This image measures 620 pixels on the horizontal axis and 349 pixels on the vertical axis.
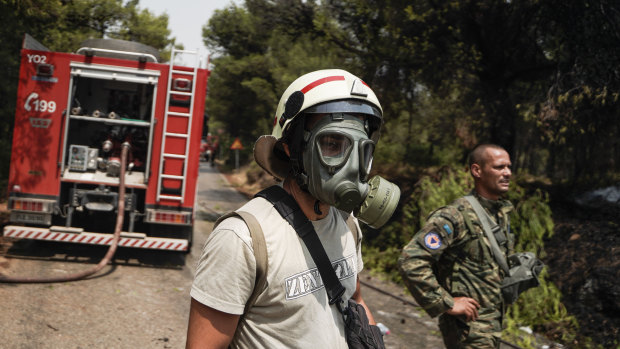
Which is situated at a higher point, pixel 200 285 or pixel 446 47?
pixel 446 47

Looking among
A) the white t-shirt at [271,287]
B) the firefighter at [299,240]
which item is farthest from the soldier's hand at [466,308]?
the white t-shirt at [271,287]

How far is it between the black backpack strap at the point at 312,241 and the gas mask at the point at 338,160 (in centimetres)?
9

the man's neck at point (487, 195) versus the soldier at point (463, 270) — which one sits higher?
the man's neck at point (487, 195)

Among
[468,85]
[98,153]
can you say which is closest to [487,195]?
[98,153]

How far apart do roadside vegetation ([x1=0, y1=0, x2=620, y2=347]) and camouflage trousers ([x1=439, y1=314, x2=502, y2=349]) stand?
2.87 m

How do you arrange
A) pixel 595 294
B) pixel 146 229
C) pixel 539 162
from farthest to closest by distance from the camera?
pixel 539 162 < pixel 146 229 < pixel 595 294

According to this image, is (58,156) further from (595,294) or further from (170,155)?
(595,294)

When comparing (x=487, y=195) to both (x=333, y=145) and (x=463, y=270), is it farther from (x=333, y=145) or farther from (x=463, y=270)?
(x=333, y=145)

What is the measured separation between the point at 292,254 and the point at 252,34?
92.7 feet

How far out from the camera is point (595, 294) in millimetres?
6324

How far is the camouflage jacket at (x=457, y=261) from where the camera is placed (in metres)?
3.38

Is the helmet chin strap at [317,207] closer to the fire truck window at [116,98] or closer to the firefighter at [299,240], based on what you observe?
the firefighter at [299,240]

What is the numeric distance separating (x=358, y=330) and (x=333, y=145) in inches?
25.0

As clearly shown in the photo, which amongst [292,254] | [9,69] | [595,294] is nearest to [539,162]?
[595,294]
